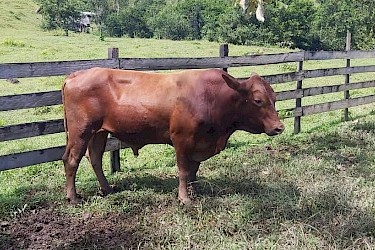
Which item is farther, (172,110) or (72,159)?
(72,159)

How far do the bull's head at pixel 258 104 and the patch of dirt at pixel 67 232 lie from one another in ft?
5.24

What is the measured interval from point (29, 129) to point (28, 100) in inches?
12.4

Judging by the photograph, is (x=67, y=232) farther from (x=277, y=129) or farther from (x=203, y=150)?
(x=277, y=129)

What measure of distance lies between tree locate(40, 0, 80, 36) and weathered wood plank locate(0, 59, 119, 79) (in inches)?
1474

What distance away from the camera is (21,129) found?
5.20 m

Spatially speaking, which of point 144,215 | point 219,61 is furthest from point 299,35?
point 144,215

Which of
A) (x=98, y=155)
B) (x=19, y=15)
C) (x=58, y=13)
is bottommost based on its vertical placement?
(x=98, y=155)

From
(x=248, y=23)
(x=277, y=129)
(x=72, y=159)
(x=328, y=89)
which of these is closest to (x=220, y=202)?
(x=277, y=129)

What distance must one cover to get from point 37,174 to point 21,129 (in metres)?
1.24

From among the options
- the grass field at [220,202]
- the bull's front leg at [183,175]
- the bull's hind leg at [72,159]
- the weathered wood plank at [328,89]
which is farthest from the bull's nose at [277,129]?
the weathered wood plank at [328,89]

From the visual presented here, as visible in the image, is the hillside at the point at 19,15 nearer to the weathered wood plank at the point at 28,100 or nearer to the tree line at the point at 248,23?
the tree line at the point at 248,23

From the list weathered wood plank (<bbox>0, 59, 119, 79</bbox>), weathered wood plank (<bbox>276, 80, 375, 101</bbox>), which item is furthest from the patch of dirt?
weathered wood plank (<bbox>276, 80, 375, 101</bbox>)

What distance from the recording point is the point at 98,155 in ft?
17.8

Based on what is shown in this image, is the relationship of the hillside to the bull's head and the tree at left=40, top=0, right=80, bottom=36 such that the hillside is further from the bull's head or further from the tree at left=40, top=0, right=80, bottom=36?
the bull's head
